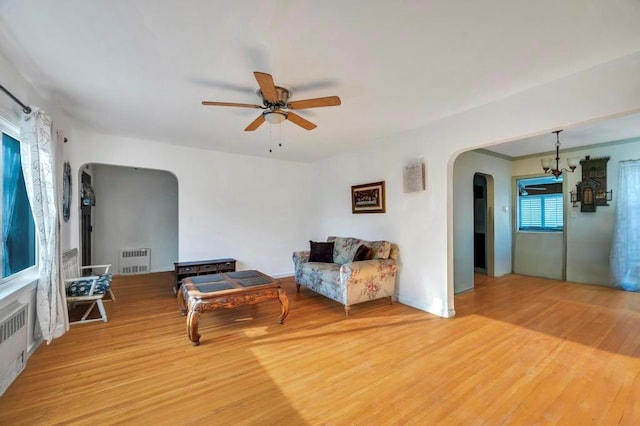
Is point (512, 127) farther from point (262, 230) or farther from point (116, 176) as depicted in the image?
point (116, 176)

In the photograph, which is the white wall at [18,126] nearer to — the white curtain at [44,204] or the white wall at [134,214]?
the white curtain at [44,204]

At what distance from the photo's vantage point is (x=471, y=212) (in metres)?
4.66

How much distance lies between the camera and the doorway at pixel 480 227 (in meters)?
5.89

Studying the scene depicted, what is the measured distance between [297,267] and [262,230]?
1.30 m

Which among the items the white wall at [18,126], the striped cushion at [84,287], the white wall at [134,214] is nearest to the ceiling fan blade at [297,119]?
the white wall at [18,126]

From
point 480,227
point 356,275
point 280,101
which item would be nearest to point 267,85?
point 280,101

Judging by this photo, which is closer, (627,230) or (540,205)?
(627,230)

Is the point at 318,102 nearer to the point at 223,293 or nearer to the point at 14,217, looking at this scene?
the point at 223,293

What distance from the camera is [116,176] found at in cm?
582

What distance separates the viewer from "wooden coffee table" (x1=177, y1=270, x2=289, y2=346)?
8.79ft

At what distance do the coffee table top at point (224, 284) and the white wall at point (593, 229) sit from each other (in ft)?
18.1

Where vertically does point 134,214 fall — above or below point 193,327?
above

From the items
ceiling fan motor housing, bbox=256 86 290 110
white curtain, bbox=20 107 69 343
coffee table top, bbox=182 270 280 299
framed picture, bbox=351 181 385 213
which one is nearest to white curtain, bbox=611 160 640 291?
framed picture, bbox=351 181 385 213

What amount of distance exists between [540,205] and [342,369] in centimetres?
580
